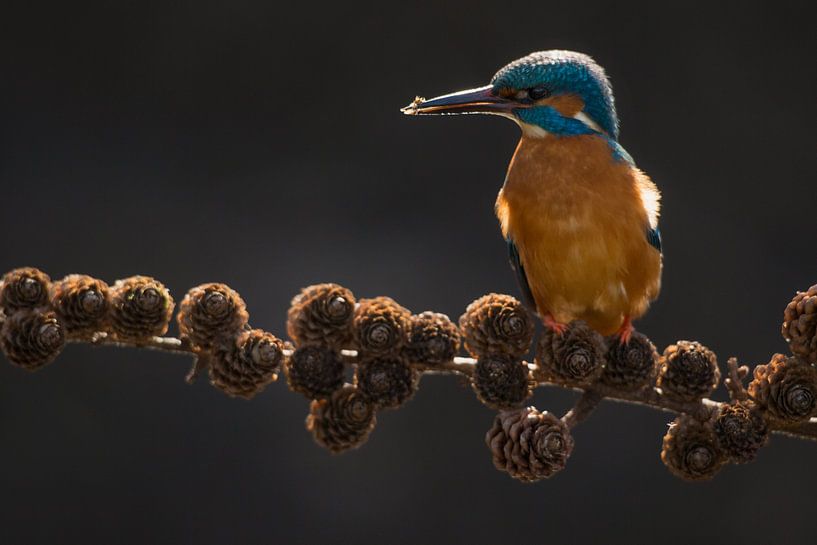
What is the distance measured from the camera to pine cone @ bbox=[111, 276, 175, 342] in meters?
0.69

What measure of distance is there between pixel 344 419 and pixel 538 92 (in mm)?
402

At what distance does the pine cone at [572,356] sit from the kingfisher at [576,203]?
0.62ft

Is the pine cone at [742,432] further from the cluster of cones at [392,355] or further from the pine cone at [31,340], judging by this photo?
the pine cone at [31,340]

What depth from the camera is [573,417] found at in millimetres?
701

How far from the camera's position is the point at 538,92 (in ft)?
3.02

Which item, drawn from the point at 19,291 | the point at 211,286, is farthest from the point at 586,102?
the point at 19,291

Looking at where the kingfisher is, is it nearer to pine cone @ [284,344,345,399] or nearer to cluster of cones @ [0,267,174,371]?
pine cone @ [284,344,345,399]

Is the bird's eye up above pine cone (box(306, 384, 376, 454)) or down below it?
above

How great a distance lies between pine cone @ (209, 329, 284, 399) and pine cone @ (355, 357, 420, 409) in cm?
7

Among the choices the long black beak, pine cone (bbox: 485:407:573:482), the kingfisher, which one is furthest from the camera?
the kingfisher

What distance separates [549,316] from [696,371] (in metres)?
0.30

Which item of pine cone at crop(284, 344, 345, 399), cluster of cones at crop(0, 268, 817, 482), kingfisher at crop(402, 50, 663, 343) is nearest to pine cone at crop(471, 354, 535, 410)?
cluster of cones at crop(0, 268, 817, 482)

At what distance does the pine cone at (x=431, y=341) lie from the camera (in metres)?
0.71

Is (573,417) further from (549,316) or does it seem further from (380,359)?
(549,316)
